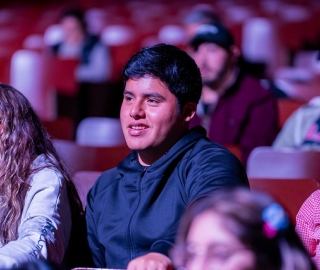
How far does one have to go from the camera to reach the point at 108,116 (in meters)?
4.56

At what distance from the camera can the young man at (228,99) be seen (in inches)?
123

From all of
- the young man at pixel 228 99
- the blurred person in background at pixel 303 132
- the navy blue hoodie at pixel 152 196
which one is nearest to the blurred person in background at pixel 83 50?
the young man at pixel 228 99

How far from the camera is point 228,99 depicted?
325cm

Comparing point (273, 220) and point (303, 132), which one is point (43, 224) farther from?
point (303, 132)

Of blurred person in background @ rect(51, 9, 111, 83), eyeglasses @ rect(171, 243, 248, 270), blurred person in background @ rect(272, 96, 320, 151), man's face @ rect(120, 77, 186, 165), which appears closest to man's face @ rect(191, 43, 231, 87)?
blurred person in background @ rect(272, 96, 320, 151)

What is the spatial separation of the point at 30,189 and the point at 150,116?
0.36 m

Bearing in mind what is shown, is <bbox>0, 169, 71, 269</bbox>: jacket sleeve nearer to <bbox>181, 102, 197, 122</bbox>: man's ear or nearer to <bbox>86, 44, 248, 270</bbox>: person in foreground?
<bbox>86, 44, 248, 270</bbox>: person in foreground

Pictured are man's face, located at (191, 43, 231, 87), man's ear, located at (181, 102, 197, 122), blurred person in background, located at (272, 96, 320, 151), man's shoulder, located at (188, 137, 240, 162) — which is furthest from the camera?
man's face, located at (191, 43, 231, 87)

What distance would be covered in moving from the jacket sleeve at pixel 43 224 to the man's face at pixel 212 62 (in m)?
1.67

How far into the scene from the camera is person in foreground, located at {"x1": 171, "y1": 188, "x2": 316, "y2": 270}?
80 centimetres

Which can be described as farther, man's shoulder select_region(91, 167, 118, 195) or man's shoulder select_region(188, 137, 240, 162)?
man's shoulder select_region(91, 167, 118, 195)

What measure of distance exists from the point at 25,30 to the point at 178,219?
740 centimetres

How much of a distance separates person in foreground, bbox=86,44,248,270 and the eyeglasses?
0.71 meters

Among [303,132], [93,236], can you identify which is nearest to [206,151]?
[93,236]
